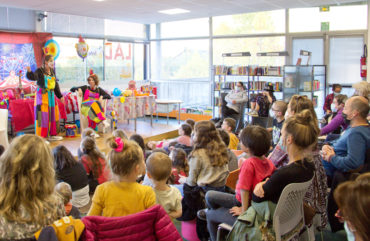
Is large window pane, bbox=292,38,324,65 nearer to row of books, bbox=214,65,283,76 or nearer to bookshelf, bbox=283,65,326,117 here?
bookshelf, bbox=283,65,326,117

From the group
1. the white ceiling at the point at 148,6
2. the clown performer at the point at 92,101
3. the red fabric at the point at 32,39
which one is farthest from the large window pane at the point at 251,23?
the red fabric at the point at 32,39

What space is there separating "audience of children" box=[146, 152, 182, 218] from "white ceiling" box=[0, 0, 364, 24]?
5.50 metres

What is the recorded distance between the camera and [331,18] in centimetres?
825

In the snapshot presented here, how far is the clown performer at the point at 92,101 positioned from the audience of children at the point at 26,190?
5.64m

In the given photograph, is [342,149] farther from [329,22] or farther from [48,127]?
[329,22]

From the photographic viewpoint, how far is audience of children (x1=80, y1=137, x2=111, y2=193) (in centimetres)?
383

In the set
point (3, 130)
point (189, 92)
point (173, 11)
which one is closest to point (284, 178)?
point (3, 130)

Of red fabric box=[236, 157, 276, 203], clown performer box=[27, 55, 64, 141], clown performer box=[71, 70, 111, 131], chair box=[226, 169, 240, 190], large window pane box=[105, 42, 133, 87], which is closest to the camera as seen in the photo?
red fabric box=[236, 157, 276, 203]

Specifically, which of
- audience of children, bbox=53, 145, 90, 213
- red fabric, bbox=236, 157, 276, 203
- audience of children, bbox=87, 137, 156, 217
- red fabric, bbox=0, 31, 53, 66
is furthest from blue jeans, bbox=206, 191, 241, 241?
red fabric, bbox=0, 31, 53, 66

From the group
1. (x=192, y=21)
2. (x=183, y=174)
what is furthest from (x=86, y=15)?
(x=183, y=174)

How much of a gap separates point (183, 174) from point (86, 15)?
659 centimetres

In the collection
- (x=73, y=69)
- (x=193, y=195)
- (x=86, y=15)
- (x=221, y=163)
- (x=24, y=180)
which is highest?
(x=86, y=15)

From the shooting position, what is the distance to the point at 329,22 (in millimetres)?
8289

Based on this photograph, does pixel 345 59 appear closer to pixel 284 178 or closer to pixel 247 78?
pixel 247 78
